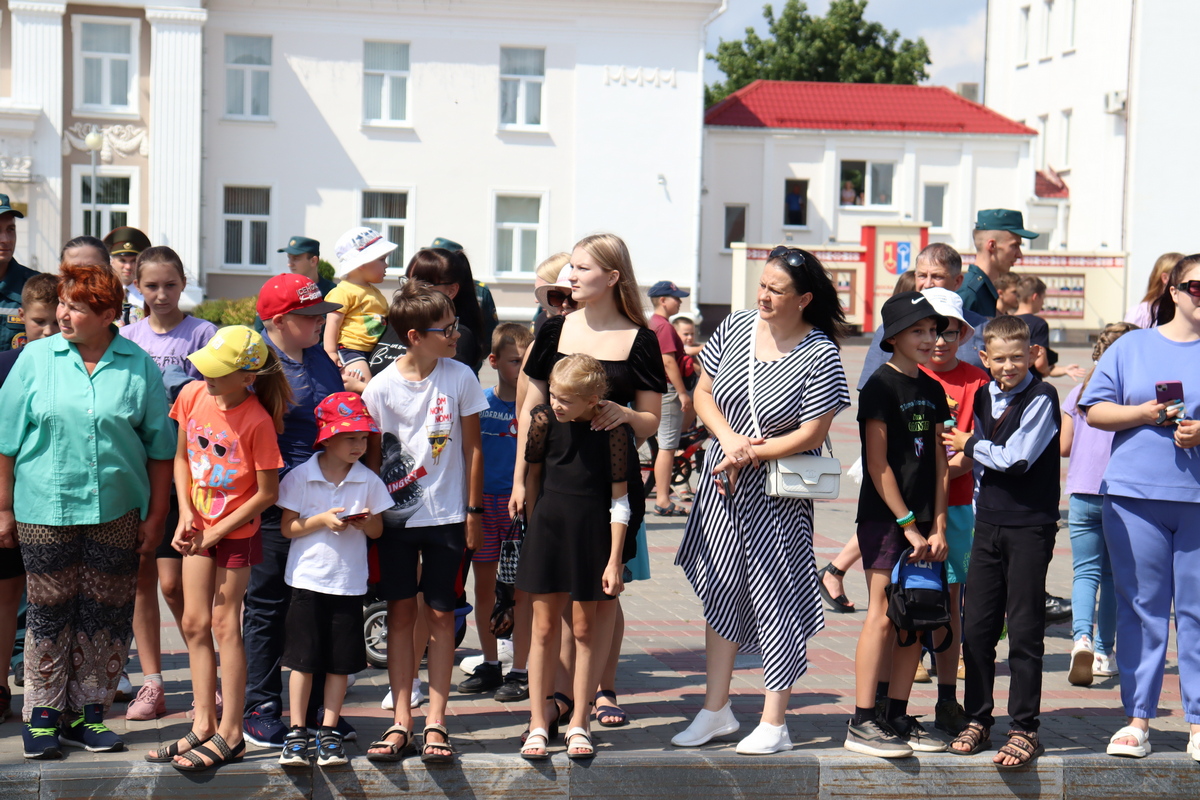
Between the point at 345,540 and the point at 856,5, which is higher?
the point at 856,5

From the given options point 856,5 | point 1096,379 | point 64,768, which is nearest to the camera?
point 64,768

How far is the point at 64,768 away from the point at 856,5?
51264 millimetres

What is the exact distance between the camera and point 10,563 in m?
5.19

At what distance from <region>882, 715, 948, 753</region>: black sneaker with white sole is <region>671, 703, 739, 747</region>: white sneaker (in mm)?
627

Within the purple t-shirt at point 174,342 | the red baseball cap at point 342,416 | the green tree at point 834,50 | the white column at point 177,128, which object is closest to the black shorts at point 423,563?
the red baseball cap at point 342,416

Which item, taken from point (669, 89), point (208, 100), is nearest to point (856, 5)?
point (669, 89)

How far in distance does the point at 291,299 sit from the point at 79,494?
3.55ft

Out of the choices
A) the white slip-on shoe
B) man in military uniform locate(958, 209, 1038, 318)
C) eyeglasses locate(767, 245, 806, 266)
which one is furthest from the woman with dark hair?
the white slip-on shoe

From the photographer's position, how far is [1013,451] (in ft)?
16.9

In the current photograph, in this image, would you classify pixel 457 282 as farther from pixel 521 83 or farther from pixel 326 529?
pixel 521 83

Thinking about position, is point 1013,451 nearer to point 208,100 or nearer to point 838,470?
point 838,470

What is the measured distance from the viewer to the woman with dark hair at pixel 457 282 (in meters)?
5.81

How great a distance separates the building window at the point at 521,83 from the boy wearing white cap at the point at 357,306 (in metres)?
25.8

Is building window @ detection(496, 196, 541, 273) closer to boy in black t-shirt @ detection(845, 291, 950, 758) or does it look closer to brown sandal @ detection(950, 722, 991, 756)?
boy in black t-shirt @ detection(845, 291, 950, 758)
